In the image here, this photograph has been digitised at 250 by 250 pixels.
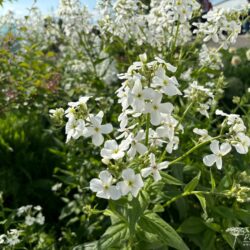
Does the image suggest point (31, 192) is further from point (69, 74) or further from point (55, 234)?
point (69, 74)

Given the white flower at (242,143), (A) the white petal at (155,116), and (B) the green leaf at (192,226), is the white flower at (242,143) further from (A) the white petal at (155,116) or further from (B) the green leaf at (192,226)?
(B) the green leaf at (192,226)

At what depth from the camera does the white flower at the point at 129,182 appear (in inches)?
62.0

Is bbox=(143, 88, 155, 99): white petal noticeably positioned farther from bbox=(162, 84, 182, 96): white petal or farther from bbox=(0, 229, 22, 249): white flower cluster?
bbox=(0, 229, 22, 249): white flower cluster

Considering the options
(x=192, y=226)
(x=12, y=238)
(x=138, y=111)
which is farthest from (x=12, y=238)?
(x=138, y=111)

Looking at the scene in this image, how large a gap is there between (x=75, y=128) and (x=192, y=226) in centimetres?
92

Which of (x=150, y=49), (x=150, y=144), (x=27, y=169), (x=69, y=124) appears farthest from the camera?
(x=27, y=169)

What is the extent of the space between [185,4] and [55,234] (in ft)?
7.09

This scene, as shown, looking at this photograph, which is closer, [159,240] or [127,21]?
[159,240]

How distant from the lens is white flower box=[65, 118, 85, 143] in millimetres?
1730

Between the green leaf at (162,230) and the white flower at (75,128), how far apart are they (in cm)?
52

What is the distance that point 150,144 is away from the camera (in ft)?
6.24

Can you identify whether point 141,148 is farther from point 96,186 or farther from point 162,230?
point 162,230

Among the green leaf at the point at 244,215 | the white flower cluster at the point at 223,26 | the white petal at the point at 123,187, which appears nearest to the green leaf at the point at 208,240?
the green leaf at the point at 244,215

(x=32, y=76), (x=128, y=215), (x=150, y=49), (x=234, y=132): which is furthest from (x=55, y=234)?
(x=234, y=132)
